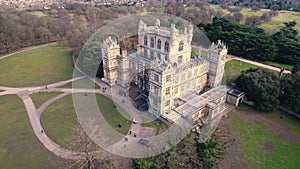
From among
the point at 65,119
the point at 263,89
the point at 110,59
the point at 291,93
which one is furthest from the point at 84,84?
the point at 291,93

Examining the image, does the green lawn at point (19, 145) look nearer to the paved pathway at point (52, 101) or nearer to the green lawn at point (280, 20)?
the paved pathway at point (52, 101)

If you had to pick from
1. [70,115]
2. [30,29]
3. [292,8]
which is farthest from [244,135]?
[292,8]

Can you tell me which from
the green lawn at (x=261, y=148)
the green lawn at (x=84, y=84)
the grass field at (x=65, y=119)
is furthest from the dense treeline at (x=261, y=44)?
the grass field at (x=65, y=119)

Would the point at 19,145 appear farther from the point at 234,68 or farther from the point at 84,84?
the point at 234,68

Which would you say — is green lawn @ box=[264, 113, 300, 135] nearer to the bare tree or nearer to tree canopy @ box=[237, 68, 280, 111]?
tree canopy @ box=[237, 68, 280, 111]

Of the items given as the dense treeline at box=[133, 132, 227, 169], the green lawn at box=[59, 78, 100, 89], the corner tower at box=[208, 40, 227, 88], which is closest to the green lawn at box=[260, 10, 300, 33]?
the corner tower at box=[208, 40, 227, 88]
